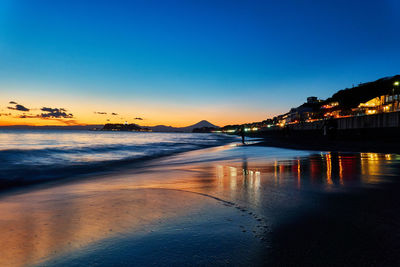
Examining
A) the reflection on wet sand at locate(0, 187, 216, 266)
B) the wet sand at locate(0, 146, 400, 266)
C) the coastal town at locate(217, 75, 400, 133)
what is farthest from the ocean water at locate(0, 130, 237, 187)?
the coastal town at locate(217, 75, 400, 133)

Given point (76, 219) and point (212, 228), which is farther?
point (76, 219)

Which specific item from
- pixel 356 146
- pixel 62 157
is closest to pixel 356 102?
pixel 356 146

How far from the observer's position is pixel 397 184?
16.7 feet

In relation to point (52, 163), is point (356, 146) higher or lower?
higher

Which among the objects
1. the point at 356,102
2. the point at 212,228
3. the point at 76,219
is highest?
the point at 356,102

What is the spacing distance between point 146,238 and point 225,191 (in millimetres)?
2587

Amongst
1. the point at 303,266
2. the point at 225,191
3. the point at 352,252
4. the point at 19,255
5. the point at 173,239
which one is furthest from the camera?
the point at 225,191

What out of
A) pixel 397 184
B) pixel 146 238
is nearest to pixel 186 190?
pixel 146 238

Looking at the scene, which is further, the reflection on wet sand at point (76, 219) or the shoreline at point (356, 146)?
the shoreline at point (356, 146)

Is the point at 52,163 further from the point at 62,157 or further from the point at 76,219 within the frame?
the point at 76,219

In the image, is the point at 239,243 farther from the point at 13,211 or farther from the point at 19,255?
the point at 13,211

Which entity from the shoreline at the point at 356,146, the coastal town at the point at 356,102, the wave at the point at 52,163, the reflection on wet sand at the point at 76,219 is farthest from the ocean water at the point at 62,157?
the coastal town at the point at 356,102

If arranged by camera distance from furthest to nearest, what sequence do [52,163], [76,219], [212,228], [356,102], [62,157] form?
[356,102] < [62,157] < [52,163] < [76,219] < [212,228]

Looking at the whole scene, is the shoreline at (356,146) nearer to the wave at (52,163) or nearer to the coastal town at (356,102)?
the wave at (52,163)
